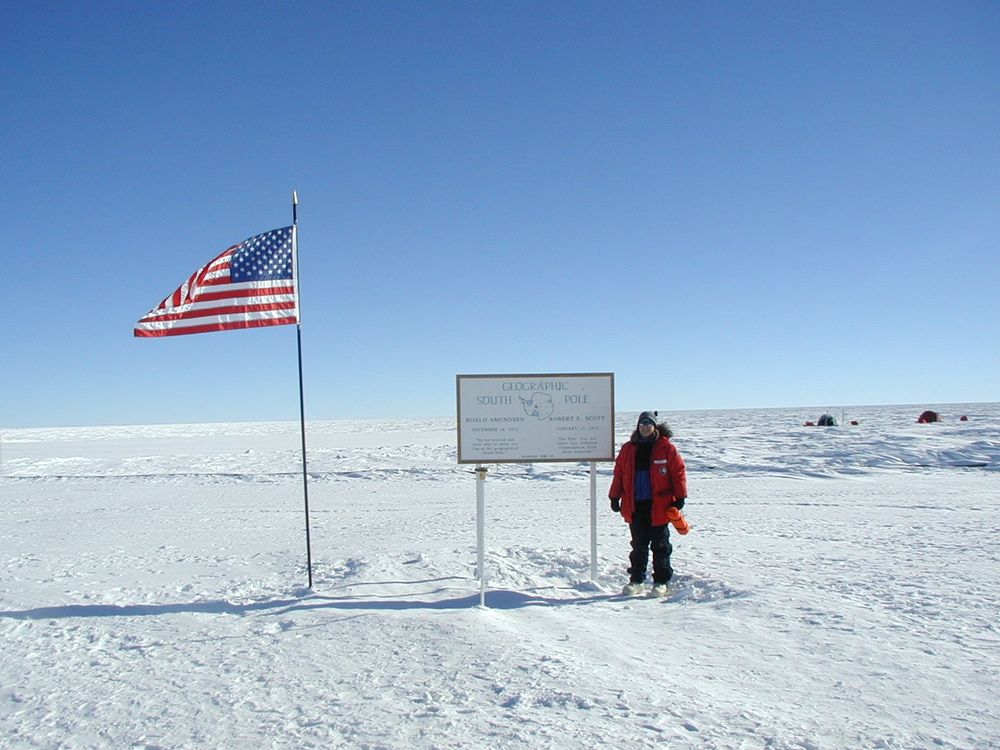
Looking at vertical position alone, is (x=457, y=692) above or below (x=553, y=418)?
below

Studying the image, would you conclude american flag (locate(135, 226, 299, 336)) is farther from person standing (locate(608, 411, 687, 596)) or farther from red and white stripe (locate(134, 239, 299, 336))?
person standing (locate(608, 411, 687, 596))

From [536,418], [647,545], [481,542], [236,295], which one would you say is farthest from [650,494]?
[236,295]

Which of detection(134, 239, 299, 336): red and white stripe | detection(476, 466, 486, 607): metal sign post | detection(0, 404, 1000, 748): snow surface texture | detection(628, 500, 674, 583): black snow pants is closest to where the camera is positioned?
detection(0, 404, 1000, 748): snow surface texture

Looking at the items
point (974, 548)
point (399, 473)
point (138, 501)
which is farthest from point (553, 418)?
point (399, 473)

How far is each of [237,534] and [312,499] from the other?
407 cm

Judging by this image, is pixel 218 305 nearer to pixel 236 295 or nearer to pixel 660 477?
pixel 236 295

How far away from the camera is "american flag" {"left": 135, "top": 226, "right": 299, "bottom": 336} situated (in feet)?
22.1

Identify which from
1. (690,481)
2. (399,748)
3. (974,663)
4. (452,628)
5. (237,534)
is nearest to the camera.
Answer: (399,748)

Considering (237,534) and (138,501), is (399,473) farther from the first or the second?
(237,534)

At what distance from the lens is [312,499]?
14.1 metres

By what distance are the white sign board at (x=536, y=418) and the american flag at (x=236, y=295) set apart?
1982mm

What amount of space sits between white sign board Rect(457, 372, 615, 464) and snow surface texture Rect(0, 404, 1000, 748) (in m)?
1.33

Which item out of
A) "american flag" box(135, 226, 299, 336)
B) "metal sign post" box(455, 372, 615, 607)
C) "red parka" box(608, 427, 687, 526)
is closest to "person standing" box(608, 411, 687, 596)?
"red parka" box(608, 427, 687, 526)

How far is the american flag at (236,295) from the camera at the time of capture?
6.73 m
